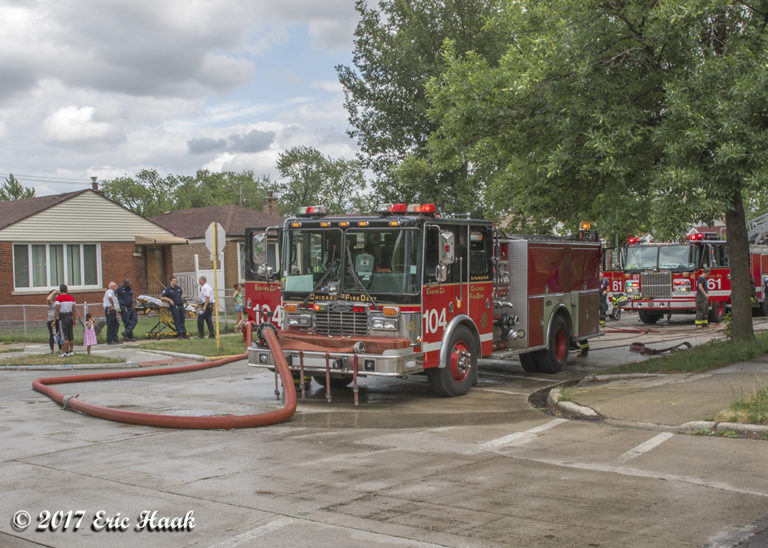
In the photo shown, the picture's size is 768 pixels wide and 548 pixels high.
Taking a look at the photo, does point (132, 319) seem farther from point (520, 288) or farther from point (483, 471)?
point (483, 471)

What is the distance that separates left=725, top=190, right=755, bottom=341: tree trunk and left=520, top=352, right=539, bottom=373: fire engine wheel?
366 cm

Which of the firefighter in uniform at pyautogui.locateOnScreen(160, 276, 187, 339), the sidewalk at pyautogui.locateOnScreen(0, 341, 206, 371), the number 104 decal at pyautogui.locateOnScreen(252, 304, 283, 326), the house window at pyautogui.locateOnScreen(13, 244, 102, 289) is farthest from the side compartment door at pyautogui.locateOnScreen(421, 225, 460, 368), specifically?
the house window at pyautogui.locateOnScreen(13, 244, 102, 289)

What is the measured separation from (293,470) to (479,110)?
26.6 feet

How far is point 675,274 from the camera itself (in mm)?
25125

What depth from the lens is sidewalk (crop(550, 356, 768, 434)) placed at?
28.8ft

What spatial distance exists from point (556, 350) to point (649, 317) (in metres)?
14.0

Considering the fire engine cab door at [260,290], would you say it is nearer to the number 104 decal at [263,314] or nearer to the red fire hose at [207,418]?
the number 104 decal at [263,314]

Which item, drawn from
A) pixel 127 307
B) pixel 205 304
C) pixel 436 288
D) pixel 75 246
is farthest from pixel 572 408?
pixel 75 246

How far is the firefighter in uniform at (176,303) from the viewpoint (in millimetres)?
21000

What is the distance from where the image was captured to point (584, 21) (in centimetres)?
1243

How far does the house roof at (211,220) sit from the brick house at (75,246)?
4.58 meters

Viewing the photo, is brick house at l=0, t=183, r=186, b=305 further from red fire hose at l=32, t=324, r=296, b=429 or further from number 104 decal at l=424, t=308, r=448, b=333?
number 104 decal at l=424, t=308, r=448, b=333

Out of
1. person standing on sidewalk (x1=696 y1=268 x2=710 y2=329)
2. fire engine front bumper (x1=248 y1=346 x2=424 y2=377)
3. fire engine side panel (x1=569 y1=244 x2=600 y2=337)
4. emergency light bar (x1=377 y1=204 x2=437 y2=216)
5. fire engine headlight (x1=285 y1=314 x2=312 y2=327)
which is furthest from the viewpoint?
person standing on sidewalk (x1=696 y1=268 x2=710 y2=329)

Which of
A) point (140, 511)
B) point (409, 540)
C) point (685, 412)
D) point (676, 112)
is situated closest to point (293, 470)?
point (140, 511)
